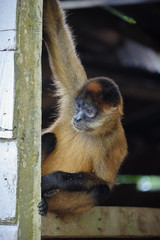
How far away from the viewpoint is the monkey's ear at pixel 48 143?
16.3 feet

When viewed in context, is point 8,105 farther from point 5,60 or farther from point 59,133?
point 59,133

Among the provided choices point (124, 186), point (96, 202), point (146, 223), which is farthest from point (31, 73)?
point (124, 186)

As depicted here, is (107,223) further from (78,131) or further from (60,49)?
(60,49)

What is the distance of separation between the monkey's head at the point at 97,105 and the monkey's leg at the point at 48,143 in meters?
0.33

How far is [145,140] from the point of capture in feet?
38.1

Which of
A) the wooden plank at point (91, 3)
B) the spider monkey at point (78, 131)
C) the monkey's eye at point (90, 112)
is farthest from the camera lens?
the wooden plank at point (91, 3)

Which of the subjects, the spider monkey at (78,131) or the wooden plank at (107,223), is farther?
the spider monkey at (78,131)

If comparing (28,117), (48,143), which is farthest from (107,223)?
(28,117)

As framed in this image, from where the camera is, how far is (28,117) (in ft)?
10.2

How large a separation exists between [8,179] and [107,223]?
209cm

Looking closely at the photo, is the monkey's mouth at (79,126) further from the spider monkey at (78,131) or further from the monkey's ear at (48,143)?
the monkey's ear at (48,143)

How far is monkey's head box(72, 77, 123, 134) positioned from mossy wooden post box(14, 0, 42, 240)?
1798 millimetres

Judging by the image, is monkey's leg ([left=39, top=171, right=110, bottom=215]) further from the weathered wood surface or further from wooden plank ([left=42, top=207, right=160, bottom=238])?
the weathered wood surface

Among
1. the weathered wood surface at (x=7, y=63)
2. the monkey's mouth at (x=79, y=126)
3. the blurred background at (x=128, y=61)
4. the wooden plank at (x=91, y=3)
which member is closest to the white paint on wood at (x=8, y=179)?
the weathered wood surface at (x=7, y=63)
